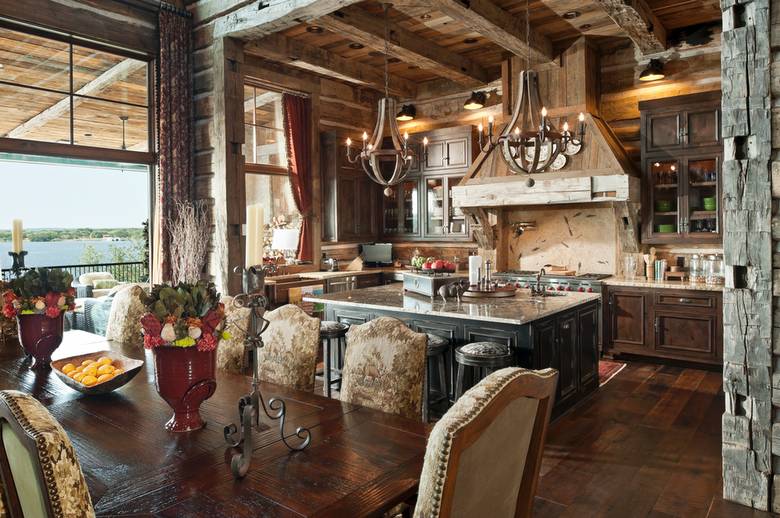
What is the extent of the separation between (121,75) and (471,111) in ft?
13.9

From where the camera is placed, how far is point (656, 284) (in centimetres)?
560

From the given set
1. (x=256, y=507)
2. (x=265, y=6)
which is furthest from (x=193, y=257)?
(x=256, y=507)

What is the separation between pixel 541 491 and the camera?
300 cm

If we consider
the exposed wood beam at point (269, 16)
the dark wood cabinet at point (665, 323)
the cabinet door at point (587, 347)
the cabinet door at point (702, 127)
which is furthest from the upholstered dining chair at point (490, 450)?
the cabinet door at point (702, 127)

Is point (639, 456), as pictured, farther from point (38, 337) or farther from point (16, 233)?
point (16, 233)

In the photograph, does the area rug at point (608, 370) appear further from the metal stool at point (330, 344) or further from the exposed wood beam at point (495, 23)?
the exposed wood beam at point (495, 23)

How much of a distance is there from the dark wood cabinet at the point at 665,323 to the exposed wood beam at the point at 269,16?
3792mm

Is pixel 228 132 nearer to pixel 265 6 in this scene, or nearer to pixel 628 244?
pixel 265 6

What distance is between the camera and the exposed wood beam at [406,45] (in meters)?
5.27

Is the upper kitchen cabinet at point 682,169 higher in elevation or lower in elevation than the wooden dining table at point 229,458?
higher

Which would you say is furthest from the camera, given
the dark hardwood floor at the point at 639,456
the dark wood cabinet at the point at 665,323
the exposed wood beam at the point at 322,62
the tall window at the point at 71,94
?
the exposed wood beam at the point at 322,62

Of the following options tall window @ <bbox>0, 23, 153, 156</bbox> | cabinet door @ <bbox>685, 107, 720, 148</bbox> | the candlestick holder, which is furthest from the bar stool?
tall window @ <bbox>0, 23, 153, 156</bbox>

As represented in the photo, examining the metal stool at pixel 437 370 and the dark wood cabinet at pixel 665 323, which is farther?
the dark wood cabinet at pixel 665 323

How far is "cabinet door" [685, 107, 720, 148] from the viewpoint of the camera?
17.8 feet
